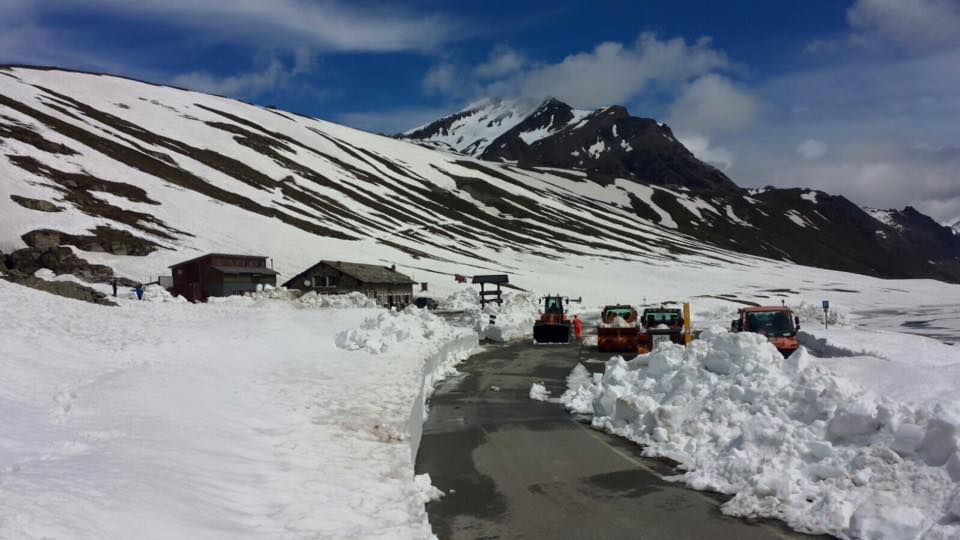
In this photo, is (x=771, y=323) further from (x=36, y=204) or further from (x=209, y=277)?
(x=36, y=204)

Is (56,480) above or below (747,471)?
above

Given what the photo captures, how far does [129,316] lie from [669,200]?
186 metres

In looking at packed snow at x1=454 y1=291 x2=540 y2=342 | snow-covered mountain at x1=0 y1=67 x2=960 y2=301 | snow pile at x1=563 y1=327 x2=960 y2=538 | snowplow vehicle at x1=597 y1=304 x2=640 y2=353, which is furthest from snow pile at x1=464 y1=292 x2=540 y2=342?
snow pile at x1=563 y1=327 x2=960 y2=538

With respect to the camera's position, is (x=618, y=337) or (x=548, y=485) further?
(x=618, y=337)

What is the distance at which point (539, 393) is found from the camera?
58.7 ft

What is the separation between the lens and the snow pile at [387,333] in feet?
74.4

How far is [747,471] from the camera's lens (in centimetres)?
900

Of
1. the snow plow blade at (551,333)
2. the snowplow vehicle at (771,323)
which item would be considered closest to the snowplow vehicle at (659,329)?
the snowplow vehicle at (771,323)

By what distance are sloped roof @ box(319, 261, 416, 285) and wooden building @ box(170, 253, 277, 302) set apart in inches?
286

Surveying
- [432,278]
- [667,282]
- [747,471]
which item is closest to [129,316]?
[747,471]

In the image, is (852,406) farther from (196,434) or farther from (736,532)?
(196,434)

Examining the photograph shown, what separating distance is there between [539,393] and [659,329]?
11.4 meters

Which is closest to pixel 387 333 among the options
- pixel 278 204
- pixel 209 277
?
pixel 209 277

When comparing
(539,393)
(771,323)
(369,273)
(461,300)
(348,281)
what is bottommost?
(539,393)
